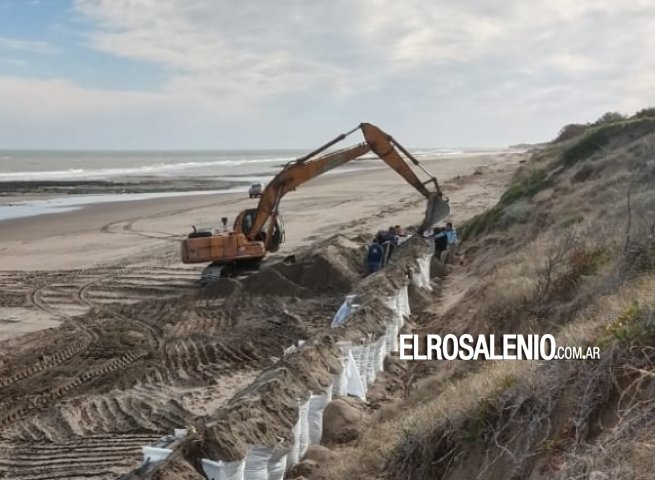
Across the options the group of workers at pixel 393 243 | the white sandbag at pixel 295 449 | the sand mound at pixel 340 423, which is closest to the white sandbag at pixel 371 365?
the sand mound at pixel 340 423

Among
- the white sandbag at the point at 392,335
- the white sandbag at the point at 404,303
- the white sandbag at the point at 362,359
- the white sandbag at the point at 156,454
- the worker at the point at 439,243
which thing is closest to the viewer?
the white sandbag at the point at 156,454

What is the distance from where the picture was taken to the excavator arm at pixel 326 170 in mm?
18188

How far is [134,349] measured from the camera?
12875mm

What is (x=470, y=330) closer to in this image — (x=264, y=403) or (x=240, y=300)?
(x=264, y=403)

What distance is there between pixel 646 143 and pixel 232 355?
1385 centimetres

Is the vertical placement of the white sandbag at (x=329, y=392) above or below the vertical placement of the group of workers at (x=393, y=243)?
below

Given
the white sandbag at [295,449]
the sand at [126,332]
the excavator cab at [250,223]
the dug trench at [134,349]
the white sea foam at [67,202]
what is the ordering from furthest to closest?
the white sea foam at [67,202], the excavator cab at [250,223], the sand at [126,332], the dug trench at [134,349], the white sandbag at [295,449]

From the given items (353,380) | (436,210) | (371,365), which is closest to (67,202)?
(436,210)

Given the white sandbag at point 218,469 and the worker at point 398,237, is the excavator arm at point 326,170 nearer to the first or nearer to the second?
the worker at point 398,237

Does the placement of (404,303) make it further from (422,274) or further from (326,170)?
(326,170)

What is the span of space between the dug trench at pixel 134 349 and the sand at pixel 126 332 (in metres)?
0.03

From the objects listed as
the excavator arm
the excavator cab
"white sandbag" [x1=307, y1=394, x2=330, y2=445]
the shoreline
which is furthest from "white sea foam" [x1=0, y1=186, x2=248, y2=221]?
"white sandbag" [x1=307, y1=394, x2=330, y2=445]

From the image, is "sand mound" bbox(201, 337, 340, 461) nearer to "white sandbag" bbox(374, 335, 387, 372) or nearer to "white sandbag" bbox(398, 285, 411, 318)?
"white sandbag" bbox(374, 335, 387, 372)

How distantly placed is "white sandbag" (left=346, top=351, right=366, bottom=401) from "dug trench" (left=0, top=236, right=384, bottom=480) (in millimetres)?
380
